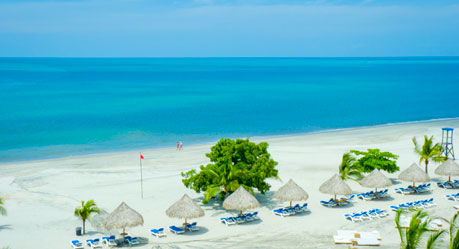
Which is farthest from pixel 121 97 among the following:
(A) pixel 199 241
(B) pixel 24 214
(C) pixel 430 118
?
(A) pixel 199 241

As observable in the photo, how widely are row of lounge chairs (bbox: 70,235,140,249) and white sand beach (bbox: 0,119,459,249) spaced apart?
0.49 m

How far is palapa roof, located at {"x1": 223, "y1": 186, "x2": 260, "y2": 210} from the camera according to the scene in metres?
18.1

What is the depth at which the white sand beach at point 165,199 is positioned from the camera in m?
16.7

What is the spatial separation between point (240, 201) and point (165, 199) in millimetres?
4907

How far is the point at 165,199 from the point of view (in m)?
21.6

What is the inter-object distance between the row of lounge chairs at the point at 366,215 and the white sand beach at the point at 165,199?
0.30 m

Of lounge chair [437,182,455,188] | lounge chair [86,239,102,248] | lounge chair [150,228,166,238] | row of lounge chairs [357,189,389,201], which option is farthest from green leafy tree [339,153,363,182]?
lounge chair [86,239,102,248]

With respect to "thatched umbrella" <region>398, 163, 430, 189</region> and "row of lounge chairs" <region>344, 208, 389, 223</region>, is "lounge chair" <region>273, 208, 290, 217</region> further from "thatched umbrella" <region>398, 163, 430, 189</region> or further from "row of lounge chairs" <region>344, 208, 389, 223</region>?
"thatched umbrella" <region>398, 163, 430, 189</region>

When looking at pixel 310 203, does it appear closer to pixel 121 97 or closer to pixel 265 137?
pixel 265 137

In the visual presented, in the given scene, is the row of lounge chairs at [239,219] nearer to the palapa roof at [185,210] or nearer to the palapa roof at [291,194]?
the palapa roof at [185,210]

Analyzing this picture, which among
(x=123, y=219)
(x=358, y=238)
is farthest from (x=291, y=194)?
(x=123, y=219)

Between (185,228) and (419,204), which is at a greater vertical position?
(419,204)

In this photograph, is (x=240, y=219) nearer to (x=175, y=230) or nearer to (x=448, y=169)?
(x=175, y=230)

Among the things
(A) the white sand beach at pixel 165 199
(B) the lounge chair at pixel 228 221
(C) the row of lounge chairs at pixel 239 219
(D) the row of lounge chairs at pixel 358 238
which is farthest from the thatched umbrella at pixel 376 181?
(B) the lounge chair at pixel 228 221
